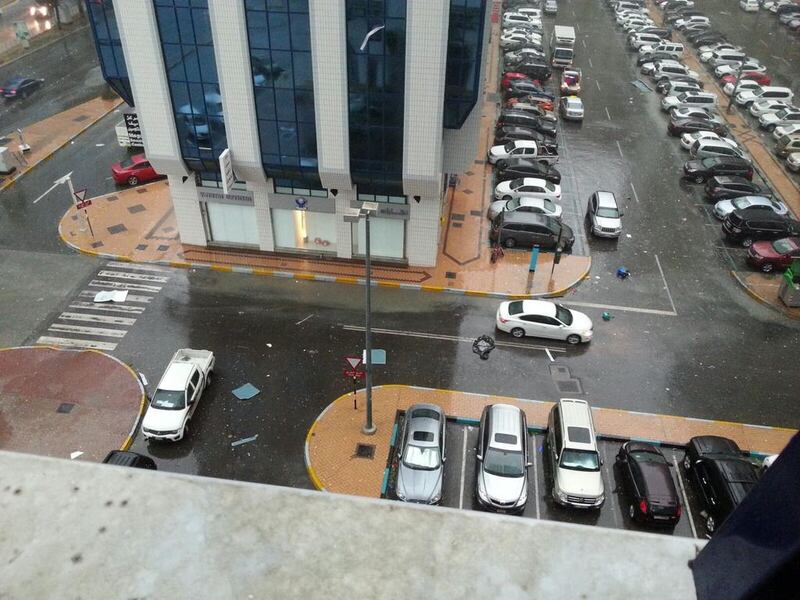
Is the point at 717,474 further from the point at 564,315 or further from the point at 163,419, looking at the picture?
the point at 163,419

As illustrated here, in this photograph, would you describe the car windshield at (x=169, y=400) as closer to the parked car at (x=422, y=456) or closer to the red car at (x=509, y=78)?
the parked car at (x=422, y=456)

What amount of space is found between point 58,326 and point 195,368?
7.67m

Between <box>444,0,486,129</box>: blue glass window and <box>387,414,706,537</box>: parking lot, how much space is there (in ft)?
39.7

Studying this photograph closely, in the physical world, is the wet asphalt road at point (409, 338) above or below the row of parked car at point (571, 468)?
below

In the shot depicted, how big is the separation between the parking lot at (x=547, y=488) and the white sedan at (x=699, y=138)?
2657 centimetres

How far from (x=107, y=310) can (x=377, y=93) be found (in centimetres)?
1420

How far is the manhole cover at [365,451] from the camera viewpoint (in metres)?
19.9

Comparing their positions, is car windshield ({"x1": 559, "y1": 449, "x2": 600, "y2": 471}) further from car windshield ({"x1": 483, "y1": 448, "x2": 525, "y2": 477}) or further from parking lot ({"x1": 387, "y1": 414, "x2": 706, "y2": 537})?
car windshield ({"x1": 483, "y1": 448, "x2": 525, "y2": 477})

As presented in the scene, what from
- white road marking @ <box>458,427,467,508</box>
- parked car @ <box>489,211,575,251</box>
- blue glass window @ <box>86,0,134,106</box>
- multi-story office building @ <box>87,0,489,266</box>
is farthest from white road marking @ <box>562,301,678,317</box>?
blue glass window @ <box>86,0,134,106</box>

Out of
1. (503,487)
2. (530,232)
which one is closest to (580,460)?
(503,487)

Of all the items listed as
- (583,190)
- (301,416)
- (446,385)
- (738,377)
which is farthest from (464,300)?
(583,190)

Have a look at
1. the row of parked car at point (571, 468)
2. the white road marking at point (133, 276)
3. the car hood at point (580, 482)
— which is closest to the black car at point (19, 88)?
the white road marking at point (133, 276)

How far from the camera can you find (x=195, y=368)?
21125 mm

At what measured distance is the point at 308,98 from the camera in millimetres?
23672
